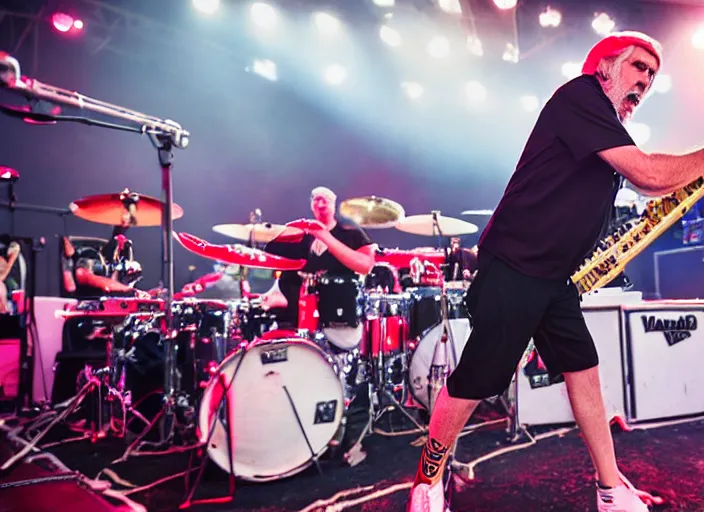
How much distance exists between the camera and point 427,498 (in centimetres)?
167

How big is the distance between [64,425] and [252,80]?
5.60m

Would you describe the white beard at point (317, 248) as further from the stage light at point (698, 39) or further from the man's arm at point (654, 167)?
the stage light at point (698, 39)

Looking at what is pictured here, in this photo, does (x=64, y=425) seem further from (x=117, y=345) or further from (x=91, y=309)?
(x=91, y=309)

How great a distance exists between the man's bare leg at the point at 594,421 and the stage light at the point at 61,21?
22.4ft

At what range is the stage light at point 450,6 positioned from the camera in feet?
22.5

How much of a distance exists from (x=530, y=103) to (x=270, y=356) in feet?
24.6

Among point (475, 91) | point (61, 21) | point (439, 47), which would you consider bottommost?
point (475, 91)

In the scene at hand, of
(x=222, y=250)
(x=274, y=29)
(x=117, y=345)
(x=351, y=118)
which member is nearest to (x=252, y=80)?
(x=274, y=29)

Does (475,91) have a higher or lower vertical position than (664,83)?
higher

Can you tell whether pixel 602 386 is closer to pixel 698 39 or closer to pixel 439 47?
pixel 439 47

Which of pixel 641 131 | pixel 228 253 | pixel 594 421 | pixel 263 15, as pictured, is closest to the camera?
pixel 594 421

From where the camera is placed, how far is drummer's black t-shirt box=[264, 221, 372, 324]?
337 centimetres

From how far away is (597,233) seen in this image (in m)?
1.67

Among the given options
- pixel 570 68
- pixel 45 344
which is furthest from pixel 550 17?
pixel 45 344
